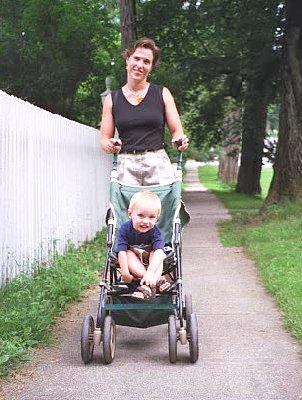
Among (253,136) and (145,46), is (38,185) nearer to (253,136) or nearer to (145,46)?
(145,46)

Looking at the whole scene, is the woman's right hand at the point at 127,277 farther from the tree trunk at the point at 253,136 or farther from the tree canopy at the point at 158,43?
the tree trunk at the point at 253,136

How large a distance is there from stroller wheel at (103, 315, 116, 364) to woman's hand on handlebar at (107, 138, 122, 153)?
1359mm

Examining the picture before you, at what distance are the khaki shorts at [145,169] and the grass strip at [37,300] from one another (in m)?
1.30

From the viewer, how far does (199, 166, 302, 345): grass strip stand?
6.93 m

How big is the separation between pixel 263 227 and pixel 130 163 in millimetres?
7134

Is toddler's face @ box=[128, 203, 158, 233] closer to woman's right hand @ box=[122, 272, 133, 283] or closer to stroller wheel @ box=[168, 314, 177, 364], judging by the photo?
woman's right hand @ box=[122, 272, 133, 283]

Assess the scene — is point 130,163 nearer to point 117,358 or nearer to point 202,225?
point 117,358

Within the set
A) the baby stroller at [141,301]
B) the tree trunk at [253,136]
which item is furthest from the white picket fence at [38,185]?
the tree trunk at [253,136]

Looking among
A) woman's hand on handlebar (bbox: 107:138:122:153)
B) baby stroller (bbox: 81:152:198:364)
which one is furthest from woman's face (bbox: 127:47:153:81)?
baby stroller (bbox: 81:152:198:364)

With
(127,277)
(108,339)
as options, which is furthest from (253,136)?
(108,339)

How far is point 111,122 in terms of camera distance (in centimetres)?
607

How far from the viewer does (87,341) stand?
512 centimetres

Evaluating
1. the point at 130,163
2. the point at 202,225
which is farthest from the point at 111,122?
the point at 202,225

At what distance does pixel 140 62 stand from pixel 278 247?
5.18 m
